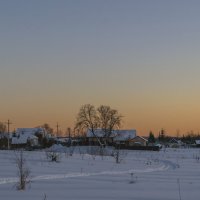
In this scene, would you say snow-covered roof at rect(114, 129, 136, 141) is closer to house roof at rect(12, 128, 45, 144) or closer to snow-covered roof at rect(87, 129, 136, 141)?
snow-covered roof at rect(87, 129, 136, 141)

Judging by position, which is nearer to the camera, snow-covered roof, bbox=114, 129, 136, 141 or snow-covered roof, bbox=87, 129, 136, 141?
snow-covered roof, bbox=87, 129, 136, 141

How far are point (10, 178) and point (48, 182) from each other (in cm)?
170

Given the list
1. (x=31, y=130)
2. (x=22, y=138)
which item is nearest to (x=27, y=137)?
(x=22, y=138)

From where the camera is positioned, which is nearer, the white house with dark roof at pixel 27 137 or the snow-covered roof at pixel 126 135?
the white house with dark roof at pixel 27 137

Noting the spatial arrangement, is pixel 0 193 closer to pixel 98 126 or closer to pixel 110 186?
pixel 110 186

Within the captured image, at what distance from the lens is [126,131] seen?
122 m

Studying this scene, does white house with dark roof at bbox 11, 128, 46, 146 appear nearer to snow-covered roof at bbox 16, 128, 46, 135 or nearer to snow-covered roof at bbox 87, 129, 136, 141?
snow-covered roof at bbox 16, 128, 46, 135

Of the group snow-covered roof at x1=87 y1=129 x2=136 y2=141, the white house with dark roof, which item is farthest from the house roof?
snow-covered roof at x1=87 y1=129 x2=136 y2=141

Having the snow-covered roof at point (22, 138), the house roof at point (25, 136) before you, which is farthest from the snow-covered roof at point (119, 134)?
the house roof at point (25, 136)

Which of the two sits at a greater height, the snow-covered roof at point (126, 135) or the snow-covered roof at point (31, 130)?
the snow-covered roof at point (31, 130)

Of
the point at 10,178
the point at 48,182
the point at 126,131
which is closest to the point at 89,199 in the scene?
the point at 48,182

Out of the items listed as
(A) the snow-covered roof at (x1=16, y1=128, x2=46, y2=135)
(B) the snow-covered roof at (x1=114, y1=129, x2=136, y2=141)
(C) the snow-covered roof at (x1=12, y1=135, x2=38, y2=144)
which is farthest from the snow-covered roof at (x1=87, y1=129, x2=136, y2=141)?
(A) the snow-covered roof at (x1=16, y1=128, x2=46, y2=135)

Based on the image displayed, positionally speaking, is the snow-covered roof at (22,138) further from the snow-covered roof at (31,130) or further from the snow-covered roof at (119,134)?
the snow-covered roof at (119,134)

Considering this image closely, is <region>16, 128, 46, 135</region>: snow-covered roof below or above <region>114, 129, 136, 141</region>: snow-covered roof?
above
